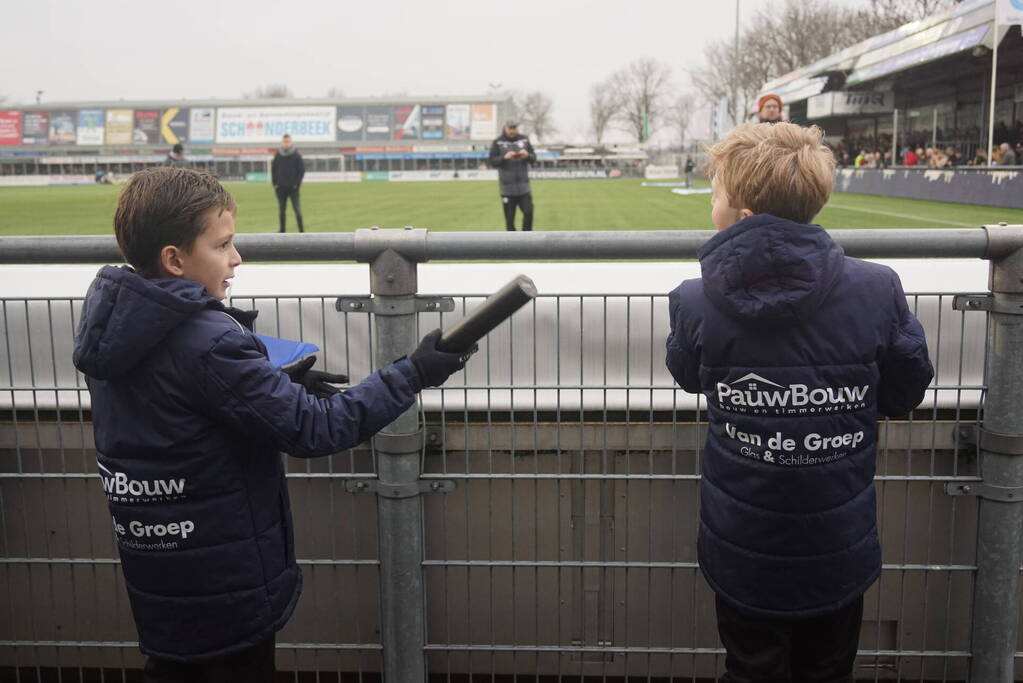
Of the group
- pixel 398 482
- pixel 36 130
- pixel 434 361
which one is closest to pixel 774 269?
pixel 434 361

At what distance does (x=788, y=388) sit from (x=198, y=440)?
4.04 ft

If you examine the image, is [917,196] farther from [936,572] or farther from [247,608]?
[247,608]

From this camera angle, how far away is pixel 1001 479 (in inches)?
102

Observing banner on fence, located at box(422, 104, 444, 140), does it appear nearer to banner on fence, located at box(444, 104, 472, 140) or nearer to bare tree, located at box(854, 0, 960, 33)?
banner on fence, located at box(444, 104, 472, 140)

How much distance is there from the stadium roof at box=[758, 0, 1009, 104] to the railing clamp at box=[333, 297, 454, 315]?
64.3ft

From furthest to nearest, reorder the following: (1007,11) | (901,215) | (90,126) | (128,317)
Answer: (90,126) → (1007,11) → (901,215) → (128,317)

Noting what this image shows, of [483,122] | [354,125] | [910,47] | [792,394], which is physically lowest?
[792,394]

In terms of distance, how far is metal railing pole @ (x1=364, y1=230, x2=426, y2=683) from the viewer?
2.55 metres

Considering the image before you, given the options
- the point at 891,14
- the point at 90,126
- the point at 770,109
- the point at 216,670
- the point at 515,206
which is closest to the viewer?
the point at 216,670

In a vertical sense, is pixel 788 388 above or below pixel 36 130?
below

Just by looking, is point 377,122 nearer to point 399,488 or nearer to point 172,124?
point 172,124

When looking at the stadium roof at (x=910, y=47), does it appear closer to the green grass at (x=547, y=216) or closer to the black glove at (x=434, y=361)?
the green grass at (x=547, y=216)

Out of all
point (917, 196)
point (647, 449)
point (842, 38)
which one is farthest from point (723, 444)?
point (842, 38)

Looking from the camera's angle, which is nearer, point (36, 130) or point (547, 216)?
point (547, 216)
